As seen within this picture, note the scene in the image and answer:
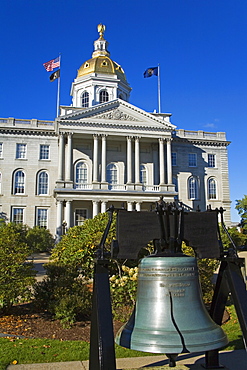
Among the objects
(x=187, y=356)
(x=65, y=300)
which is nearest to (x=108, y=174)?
(x=65, y=300)

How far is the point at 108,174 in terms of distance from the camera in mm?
43031

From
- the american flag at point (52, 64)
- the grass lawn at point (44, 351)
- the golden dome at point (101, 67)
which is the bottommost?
the grass lawn at point (44, 351)

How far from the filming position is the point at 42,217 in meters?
41.5

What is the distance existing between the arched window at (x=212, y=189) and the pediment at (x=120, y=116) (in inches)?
381

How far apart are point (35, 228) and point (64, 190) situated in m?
5.10

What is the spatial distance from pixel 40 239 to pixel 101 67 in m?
26.8

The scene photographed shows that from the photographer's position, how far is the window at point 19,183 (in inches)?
1636

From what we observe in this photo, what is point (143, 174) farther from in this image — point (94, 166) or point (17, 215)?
point (17, 215)

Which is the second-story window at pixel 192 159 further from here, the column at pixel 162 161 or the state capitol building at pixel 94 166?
the column at pixel 162 161

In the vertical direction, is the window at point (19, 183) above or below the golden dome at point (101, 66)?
below

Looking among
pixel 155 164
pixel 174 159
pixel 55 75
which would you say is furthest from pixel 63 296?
pixel 174 159

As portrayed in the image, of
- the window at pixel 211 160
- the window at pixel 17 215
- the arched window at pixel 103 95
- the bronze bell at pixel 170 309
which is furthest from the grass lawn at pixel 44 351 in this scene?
the arched window at pixel 103 95

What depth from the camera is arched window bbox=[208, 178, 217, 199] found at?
46344mm

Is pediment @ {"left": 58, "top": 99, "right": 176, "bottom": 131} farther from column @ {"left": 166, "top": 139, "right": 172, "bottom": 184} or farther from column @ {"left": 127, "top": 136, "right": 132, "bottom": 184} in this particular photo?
column @ {"left": 127, "top": 136, "right": 132, "bottom": 184}
